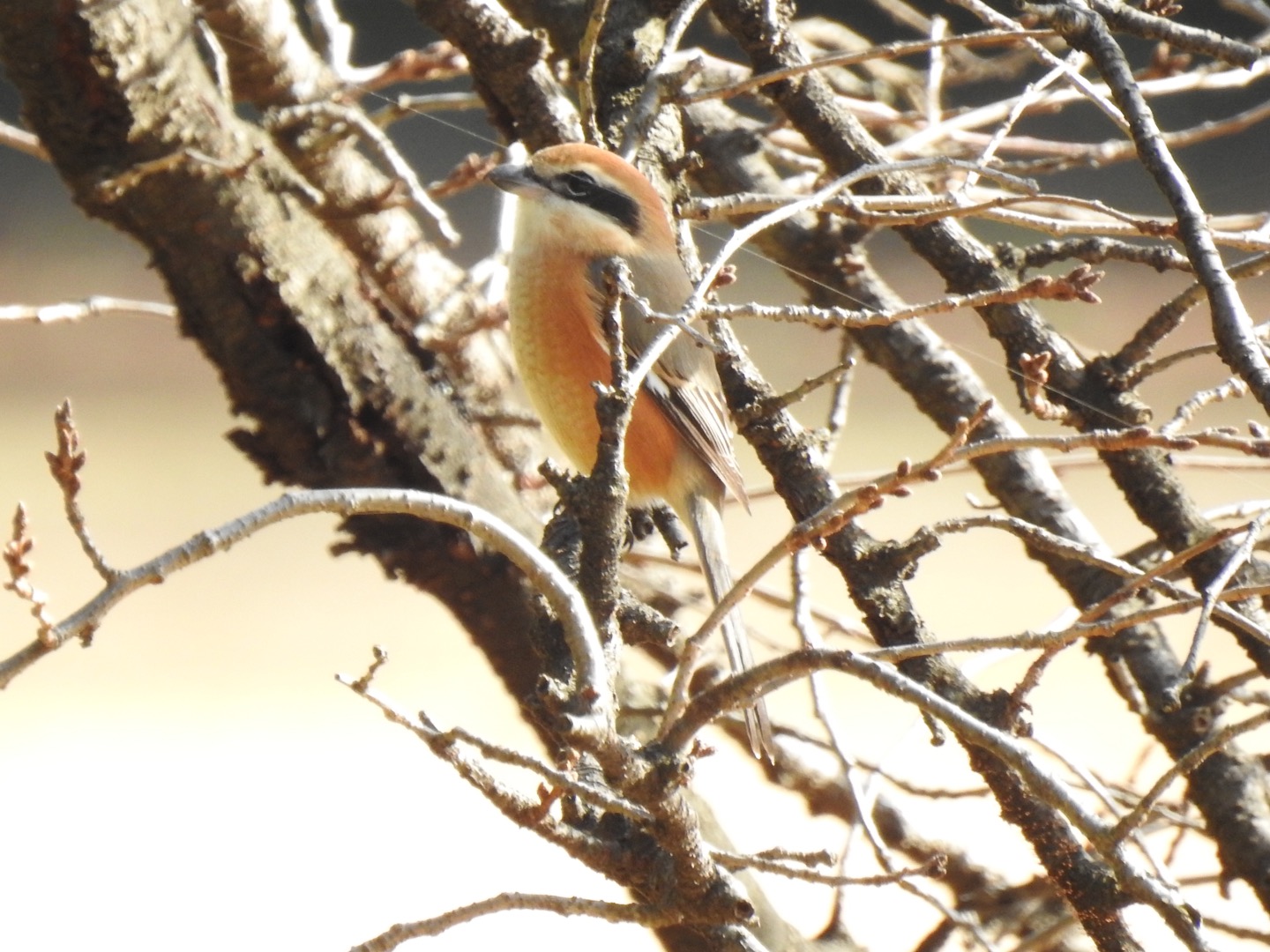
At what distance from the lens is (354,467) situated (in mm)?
2480

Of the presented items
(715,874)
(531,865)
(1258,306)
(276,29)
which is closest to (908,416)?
(1258,306)

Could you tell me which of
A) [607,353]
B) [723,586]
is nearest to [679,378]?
[607,353]

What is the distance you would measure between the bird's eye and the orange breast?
213 mm

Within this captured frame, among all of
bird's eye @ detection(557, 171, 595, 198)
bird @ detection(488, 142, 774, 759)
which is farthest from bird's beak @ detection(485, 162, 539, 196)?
bird's eye @ detection(557, 171, 595, 198)

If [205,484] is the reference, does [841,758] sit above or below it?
below

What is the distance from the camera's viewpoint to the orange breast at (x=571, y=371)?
2643mm

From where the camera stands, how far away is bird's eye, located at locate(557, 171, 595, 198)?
95.0 inches

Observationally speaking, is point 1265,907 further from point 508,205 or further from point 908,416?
point 908,416

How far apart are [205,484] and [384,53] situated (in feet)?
10.5

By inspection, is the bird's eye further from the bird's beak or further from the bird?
the bird's beak

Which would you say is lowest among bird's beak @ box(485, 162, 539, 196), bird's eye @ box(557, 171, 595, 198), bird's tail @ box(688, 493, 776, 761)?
bird's tail @ box(688, 493, 776, 761)

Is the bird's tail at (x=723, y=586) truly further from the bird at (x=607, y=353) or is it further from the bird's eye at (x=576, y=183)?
the bird's eye at (x=576, y=183)

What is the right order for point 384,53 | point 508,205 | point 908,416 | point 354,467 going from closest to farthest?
point 354,467, point 508,205, point 384,53, point 908,416

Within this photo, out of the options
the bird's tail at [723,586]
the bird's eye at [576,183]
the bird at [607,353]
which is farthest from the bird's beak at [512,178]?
the bird's tail at [723,586]
